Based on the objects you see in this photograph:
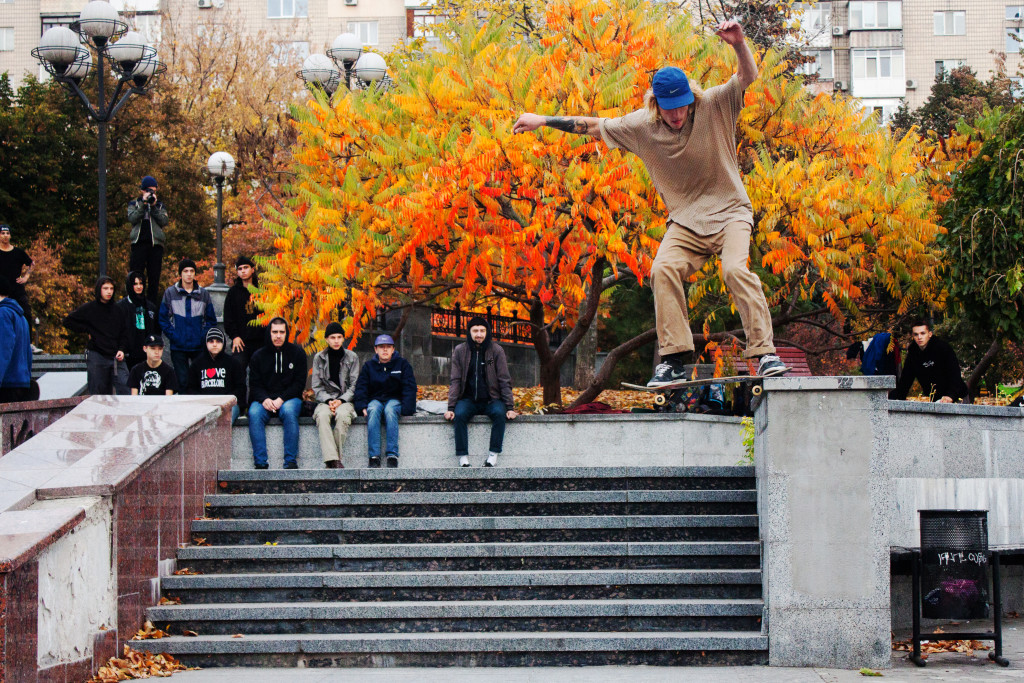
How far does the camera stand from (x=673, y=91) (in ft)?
24.3

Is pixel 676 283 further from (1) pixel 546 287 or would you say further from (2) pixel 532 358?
(2) pixel 532 358

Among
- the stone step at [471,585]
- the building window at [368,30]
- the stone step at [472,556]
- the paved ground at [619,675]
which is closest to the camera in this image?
the paved ground at [619,675]

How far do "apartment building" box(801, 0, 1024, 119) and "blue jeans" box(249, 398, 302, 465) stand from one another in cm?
4383

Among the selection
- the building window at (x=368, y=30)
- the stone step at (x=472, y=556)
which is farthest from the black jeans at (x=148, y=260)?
the building window at (x=368, y=30)

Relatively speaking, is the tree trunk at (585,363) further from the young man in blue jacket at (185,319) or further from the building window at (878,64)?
the building window at (878,64)

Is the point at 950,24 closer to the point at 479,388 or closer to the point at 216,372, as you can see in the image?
the point at 479,388

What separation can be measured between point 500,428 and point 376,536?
2678 millimetres

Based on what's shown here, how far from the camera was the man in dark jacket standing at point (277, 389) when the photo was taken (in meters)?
11.4

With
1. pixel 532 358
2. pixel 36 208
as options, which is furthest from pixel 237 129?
pixel 532 358

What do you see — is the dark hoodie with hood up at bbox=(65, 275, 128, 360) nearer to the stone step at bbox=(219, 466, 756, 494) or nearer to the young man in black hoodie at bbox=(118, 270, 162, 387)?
the young man in black hoodie at bbox=(118, 270, 162, 387)

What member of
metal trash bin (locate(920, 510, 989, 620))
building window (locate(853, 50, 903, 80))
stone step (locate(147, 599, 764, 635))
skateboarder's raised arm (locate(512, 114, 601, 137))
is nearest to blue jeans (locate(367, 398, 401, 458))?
stone step (locate(147, 599, 764, 635))

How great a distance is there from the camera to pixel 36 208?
111 ft

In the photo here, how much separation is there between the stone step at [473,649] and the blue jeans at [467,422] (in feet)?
12.1

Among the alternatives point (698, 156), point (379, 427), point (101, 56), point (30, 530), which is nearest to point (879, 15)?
point (101, 56)
